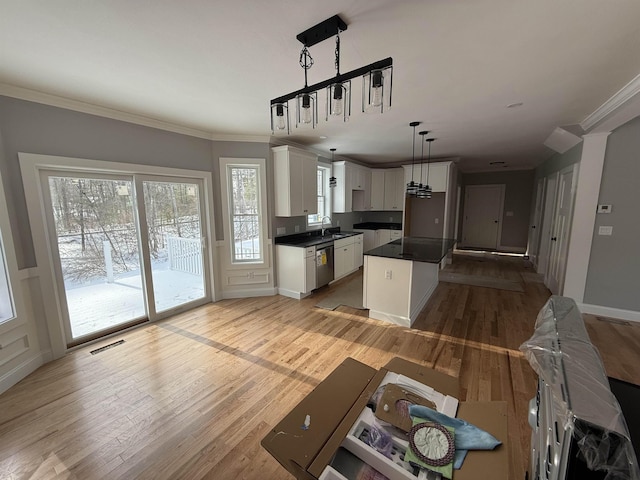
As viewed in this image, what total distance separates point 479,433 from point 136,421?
2228mm

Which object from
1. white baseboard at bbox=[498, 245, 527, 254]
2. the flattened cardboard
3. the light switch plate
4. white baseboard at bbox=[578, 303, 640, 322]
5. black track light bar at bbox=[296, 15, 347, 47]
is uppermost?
black track light bar at bbox=[296, 15, 347, 47]

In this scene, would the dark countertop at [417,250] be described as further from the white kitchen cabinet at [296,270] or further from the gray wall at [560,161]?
the gray wall at [560,161]

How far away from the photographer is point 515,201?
7703 mm

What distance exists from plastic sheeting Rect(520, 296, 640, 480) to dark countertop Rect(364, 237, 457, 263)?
223 centimetres

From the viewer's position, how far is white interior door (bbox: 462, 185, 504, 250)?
797 cm

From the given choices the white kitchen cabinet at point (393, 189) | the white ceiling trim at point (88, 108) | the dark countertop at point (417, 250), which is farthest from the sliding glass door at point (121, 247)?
the white kitchen cabinet at point (393, 189)

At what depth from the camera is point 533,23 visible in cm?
153

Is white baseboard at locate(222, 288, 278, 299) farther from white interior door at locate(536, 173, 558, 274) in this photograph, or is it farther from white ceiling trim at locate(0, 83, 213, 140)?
white interior door at locate(536, 173, 558, 274)

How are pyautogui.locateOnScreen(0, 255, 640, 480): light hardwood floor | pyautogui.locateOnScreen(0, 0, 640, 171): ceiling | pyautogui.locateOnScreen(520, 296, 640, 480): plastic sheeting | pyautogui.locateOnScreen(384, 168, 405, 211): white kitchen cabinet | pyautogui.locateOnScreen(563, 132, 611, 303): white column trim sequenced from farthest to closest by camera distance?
pyautogui.locateOnScreen(384, 168, 405, 211): white kitchen cabinet, pyautogui.locateOnScreen(563, 132, 611, 303): white column trim, pyautogui.locateOnScreen(0, 255, 640, 480): light hardwood floor, pyautogui.locateOnScreen(0, 0, 640, 171): ceiling, pyautogui.locateOnScreen(520, 296, 640, 480): plastic sheeting

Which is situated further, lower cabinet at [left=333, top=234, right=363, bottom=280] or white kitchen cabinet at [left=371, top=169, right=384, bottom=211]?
white kitchen cabinet at [left=371, top=169, right=384, bottom=211]

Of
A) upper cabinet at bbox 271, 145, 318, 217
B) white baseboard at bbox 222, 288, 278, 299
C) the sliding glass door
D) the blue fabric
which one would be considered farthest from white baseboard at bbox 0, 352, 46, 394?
the blue fabric

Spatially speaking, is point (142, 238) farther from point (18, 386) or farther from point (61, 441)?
point (61, 441)

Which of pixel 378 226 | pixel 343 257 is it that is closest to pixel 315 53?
pixel 343 257

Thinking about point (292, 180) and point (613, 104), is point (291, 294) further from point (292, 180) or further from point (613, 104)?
point (613, 104)
